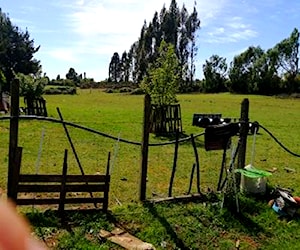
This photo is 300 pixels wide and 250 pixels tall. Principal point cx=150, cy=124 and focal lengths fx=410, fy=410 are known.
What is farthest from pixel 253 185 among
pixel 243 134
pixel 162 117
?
pixel 162 117

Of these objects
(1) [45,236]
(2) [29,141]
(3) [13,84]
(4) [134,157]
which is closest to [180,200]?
(1) [45,236]

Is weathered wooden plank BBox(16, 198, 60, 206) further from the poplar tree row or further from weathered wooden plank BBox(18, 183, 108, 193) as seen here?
the poplar tree row

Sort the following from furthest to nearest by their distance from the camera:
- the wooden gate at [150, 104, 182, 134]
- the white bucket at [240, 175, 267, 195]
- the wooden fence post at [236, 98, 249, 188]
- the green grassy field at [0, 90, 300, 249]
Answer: the wooden gate at [150, 104, 182, 134], the wooden fence post at [236, 98, 249, 188], the white bucket at [240, 175, 267, 195], the green grassy field at [0, 90, 300, 249]

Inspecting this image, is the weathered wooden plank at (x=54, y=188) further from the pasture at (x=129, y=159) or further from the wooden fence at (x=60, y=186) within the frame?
the pasture at (x=129, y=159)

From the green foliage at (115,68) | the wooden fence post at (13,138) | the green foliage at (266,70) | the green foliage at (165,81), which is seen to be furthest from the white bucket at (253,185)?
the green foliage at (115,68)

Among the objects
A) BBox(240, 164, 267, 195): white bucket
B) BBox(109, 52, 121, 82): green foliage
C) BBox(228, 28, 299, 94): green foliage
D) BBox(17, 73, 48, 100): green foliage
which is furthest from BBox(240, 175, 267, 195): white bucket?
BBox(109, 52, 121, 82): green foliage

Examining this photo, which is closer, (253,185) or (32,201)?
(32,201)

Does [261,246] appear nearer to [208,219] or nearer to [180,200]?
[208,219]

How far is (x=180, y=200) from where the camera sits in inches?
253

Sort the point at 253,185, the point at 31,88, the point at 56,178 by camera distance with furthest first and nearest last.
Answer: the point at 31,88, the point at 253,185, the point at 56,178

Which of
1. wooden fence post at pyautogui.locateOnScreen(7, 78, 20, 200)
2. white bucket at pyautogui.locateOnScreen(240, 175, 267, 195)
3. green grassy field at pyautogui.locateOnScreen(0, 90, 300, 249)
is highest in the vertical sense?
wooden fence post at pyautogui.locateOnScreen(7, 78, 20, 200)

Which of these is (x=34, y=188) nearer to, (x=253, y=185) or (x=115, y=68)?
(x=253, y=185)

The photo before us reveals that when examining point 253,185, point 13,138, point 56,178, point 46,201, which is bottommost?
point 46,201

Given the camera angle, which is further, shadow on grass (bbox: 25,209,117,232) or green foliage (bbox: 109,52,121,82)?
green foliage (bbox: 109,52,121,82)
